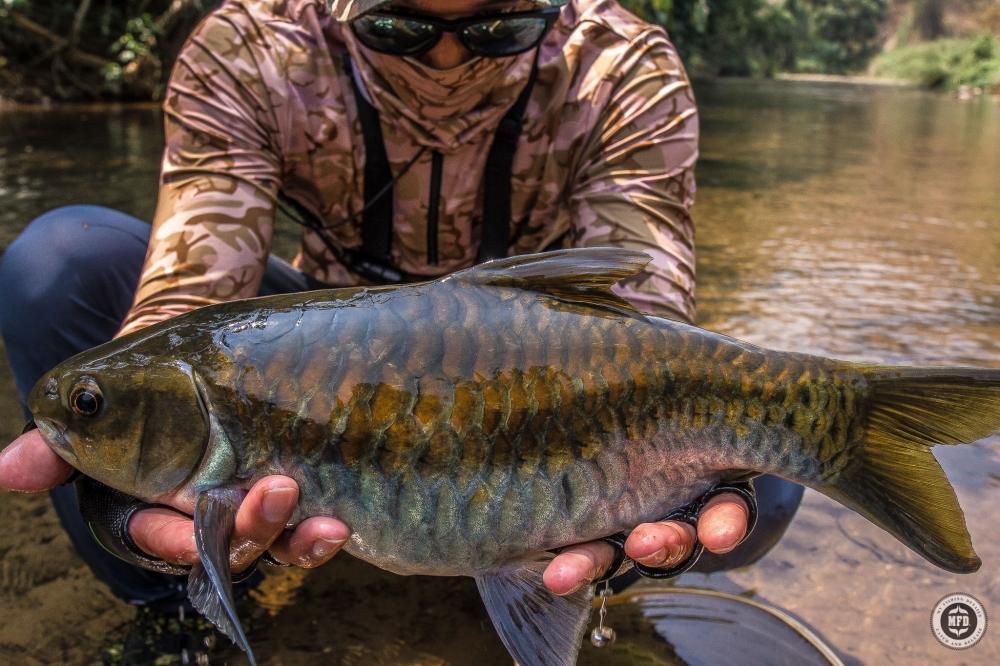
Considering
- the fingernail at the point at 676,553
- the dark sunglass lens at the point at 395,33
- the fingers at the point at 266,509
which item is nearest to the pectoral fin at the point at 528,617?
the fingernail at the point at 676,553

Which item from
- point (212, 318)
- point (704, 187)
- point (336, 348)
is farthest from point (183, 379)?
point (704, 187)

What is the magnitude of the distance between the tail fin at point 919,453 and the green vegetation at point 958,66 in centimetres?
3569

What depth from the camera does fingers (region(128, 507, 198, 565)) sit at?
5.11 feet

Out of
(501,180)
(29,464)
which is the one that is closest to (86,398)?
(29,464)

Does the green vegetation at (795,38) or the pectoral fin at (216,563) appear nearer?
the pectoral fin at (216,563)

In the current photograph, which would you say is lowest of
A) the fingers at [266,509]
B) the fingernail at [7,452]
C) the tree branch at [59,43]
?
the tree branch at [59,43]

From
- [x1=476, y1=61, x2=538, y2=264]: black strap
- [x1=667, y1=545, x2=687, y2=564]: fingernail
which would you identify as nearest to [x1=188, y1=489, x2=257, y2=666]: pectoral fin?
[x1=667, y1=545, x2=687, y2=564]: fingernail

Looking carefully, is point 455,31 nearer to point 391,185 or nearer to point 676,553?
point 391,185

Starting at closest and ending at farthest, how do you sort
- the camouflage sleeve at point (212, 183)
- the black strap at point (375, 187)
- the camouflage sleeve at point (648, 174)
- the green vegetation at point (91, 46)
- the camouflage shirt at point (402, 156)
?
the camouflage sleeve at point (212, 183) < the camouflage shirt at point (402, 156) < the camouflage sleeve at point (648, 174) < the black strap at point (375, 187) < the green vegetation at point (91, 46)

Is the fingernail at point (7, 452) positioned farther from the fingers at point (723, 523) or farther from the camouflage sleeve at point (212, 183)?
the fingers at point (723, 523)

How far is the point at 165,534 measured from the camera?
1.58m

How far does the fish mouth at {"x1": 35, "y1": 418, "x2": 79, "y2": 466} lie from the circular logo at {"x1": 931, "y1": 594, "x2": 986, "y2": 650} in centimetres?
220

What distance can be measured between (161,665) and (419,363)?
4.23 feet

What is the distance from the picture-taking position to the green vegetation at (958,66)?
1443 inches
